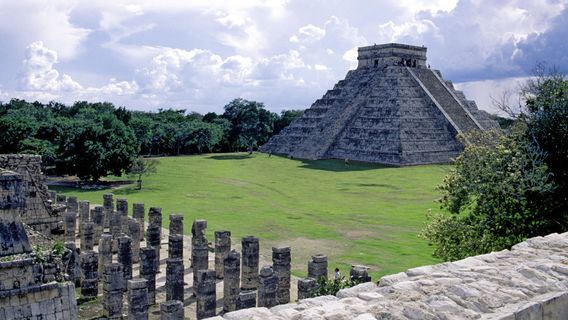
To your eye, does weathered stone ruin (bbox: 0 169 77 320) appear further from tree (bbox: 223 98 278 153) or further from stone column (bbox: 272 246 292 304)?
tree (bbox: 223 98 278 153)

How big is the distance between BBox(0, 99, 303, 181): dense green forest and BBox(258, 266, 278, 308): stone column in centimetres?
2094

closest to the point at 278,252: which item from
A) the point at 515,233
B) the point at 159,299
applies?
the point at 159,299

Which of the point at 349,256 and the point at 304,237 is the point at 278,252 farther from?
the point at 304,237

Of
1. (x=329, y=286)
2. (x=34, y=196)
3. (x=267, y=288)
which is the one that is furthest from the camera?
(x=34, y=196)

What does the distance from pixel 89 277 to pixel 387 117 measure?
3667 cm

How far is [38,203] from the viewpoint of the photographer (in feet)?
53.8

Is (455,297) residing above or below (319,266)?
above

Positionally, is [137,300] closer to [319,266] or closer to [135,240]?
[319,266]

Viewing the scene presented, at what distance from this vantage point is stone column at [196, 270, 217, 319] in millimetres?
12469

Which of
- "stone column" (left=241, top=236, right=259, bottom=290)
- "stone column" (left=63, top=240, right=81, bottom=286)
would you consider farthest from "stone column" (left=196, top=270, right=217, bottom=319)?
"stone column" (left=63, top=240, right=81, bottom=286)

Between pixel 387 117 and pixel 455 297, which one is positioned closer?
pixel 455 297

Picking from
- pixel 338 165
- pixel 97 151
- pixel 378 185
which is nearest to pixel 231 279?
pixel 378 185

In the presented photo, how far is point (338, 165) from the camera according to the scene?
43094 mm

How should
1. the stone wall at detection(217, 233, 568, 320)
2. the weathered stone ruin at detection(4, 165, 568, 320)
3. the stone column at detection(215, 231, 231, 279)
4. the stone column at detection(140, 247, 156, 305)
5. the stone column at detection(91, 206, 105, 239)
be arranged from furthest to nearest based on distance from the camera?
the stone column at detection(91, 206, 105, 239), the stone column at detection(215, 231, 231, 279), the stone column at detection(140, 247, 156, 305), the weathered stone ruin at detection(4, 165, 568, 320), the stone wall at detection(217, 233, 568, 320)
